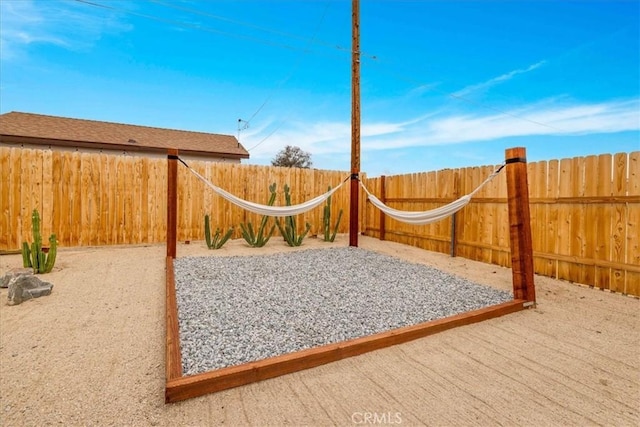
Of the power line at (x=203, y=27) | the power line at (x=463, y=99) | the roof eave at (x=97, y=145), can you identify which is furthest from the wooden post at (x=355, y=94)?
the roof eave at (x=97, y=145)

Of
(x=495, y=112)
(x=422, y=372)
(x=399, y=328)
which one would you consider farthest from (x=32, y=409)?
(x=495, y=112)

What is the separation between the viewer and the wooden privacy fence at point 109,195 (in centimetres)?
443

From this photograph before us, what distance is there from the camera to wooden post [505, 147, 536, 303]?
97.4 inches

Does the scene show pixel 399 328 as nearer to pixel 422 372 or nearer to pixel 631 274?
pixel 422 372

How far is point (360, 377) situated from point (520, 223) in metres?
1.90

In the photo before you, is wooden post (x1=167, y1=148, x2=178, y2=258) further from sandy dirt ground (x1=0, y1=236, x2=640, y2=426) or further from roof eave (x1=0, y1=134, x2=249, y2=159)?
roof eave (x1=0, y1=134, x2=249, y2=159)

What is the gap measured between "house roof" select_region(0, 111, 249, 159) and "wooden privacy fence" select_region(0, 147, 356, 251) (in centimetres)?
550

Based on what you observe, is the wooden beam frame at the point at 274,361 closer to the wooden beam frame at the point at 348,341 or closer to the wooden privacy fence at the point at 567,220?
the wooden beam frame at the point at 348,341

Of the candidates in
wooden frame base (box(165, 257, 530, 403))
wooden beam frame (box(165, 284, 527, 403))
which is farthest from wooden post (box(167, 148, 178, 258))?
wooden beam frame (box(165, 284, 527, 403))

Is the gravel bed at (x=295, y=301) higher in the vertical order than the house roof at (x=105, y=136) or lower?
lower

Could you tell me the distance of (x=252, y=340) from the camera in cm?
179

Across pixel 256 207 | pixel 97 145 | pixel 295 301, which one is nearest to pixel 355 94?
pixel 256 207

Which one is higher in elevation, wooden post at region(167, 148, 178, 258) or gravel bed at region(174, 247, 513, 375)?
wooden post at region(167, 148, 178, 258)

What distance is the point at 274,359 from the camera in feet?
4.99
